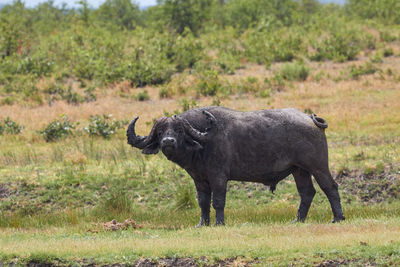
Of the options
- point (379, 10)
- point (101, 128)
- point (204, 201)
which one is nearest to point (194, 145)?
point (204, 201)

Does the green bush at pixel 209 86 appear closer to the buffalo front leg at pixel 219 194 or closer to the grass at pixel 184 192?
the grass at pixel 184 192

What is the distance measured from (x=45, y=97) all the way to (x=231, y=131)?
1748cm

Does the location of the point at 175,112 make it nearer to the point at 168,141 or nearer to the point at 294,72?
the point at 294,72

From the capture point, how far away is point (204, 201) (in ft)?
42.7

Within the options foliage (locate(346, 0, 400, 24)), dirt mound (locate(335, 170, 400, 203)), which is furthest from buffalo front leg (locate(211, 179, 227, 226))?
foliage (locate(346, 0, 400, 24))

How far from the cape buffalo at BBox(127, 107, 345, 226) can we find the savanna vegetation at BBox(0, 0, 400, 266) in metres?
0.82

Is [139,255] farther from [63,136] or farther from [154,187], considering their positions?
[63,136]

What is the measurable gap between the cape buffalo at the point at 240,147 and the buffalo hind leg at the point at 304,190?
0.73 ft

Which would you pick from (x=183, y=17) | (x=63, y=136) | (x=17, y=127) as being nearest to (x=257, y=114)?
(x=63, y=136)

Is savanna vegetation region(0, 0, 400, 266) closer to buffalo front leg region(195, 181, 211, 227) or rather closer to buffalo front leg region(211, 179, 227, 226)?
buffalo front leg region(211, 179, 227, 226)

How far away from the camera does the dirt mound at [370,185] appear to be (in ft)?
53.5

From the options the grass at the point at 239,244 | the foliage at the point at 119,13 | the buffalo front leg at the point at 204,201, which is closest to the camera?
the grass at the point at 239,244

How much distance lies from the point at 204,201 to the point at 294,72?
693 inches

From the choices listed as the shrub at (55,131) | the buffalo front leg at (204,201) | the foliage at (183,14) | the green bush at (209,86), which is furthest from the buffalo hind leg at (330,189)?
the foliage at (183,14)
